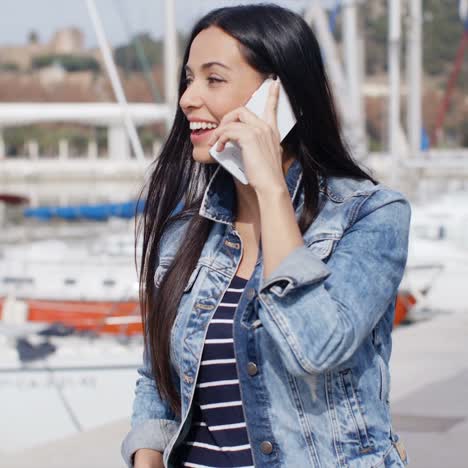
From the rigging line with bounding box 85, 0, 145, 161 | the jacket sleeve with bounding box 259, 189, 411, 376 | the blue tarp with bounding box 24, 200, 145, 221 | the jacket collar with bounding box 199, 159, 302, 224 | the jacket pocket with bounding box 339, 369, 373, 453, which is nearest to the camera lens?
the jacket sleeve with bounding box 259, 189, 411, 376

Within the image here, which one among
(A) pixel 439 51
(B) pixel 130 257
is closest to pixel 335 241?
(B) pixel 130 257

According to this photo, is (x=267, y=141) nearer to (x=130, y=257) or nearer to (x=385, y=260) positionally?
(x=385, y=260)

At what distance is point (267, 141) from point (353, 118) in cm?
1302

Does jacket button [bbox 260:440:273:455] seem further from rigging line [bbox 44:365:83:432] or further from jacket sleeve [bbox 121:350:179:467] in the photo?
rigging line [bbox 44:365:83:432]

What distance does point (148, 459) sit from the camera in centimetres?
194

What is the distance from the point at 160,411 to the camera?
6.48 ft

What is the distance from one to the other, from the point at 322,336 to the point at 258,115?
379 mm

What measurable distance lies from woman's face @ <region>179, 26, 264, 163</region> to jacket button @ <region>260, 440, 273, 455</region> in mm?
456

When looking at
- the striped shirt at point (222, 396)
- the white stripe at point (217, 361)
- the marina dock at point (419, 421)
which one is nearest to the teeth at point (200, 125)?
the striped shirt at point (222, 396)

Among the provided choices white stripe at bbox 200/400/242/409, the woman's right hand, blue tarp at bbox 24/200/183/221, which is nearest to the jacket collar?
white stripe at bbox 200/400/242/409

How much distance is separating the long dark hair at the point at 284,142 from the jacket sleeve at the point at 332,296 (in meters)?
0.14

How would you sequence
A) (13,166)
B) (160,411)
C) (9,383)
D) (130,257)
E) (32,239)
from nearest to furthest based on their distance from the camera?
(160,411) < (9,383) < (130,257) < (32,239) < (13,166)

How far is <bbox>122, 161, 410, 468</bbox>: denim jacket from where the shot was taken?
1.58m

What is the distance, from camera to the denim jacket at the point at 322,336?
1.58 metres
